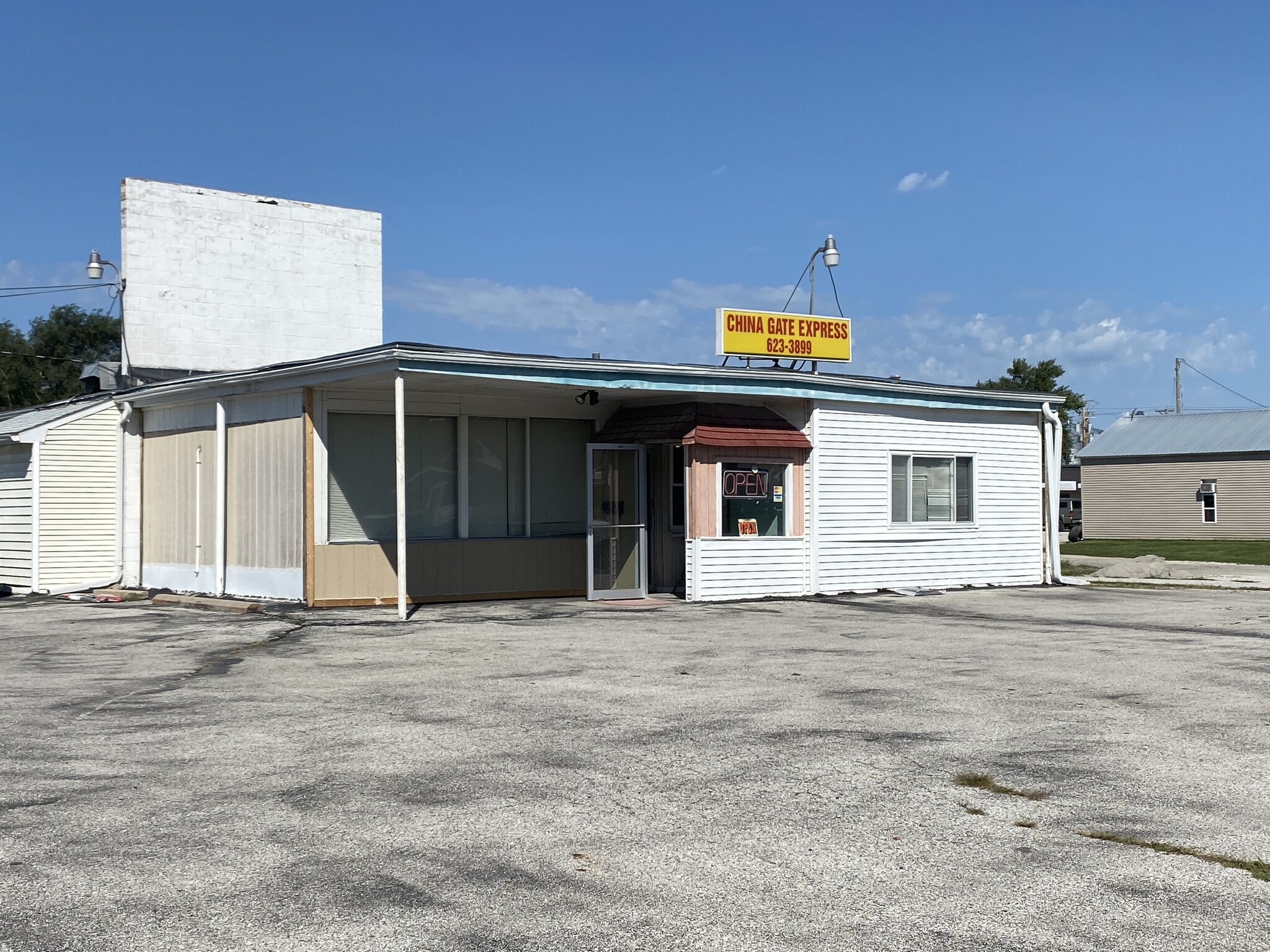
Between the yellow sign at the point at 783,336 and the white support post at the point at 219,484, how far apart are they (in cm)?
829

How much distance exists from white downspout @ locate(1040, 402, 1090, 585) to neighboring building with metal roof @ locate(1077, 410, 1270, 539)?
30.8 metres

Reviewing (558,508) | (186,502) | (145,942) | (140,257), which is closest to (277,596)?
(186,502)

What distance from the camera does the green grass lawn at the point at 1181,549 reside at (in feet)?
114

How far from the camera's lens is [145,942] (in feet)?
14.3

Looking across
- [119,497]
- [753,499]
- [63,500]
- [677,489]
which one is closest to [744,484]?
[753,499]

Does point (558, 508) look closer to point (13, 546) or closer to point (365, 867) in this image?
point (13, 546)

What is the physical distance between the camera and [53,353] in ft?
216

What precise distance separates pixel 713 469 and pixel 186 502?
800 cm

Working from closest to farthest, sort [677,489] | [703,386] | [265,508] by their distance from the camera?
[265,508]
[703,386]
[677,489]

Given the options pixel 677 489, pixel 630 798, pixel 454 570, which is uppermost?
pixel 677 489

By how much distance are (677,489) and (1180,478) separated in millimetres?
37969

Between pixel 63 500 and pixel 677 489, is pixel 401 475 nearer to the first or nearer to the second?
pixel 677 489

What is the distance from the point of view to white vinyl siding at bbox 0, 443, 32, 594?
66.3 ft

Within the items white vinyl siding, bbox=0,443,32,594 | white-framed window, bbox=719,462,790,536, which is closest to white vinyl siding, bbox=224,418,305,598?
white vinyl siding, bbox=0,443,32,594
